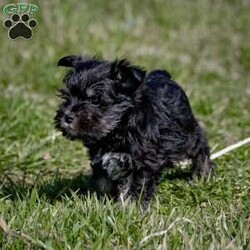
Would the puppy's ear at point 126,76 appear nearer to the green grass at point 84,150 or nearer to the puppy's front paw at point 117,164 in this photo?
the puppy's front paw at point 117,164

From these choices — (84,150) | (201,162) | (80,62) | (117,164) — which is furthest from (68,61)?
(84,150)

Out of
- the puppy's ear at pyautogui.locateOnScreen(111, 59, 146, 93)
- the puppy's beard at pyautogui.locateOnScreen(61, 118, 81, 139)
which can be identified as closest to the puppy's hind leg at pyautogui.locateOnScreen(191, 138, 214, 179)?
the puppy's ear at pyautogui.locateOnScreen(111, 59, 146, 93)

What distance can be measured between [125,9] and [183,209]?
8.68 metres

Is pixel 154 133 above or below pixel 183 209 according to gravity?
above

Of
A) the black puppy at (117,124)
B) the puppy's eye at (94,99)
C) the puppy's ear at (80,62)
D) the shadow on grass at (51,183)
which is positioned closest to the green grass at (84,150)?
the shadow on grass at (51,183)

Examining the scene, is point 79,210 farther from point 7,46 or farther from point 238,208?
point 7,46

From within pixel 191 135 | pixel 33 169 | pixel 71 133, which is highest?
pixel 71 133

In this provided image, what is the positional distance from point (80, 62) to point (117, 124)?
679mm

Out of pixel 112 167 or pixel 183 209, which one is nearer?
pixel 183 209

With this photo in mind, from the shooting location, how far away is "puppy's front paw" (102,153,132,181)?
5.76 meters

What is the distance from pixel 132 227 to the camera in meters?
4.86

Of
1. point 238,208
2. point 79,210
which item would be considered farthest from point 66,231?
point 238,208

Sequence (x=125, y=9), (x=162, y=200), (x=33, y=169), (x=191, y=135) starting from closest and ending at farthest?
(x=162, y=200) → (x=191, y=135) → (x=33, y=169) → (x=125, y=9)

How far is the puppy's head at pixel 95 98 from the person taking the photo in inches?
220
